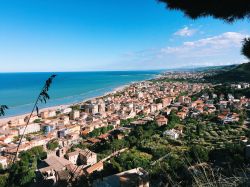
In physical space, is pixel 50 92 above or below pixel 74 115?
above

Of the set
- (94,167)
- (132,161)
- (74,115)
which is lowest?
(74,115)

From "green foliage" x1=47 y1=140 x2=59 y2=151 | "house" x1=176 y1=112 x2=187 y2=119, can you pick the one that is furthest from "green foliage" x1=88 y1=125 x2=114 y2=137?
"house" x1=176 y1=112 x2=187 y2=119

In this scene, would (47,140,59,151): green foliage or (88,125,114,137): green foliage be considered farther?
(88,125,114,137): green foliage

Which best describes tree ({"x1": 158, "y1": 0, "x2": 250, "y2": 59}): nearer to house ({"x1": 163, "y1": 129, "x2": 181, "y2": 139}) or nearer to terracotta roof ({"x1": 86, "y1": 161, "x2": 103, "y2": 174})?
terracotta roof ({"x1": 86, "y1": 161, "x2": 103, "y2": 174})

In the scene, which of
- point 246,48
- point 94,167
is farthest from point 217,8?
point 94,167

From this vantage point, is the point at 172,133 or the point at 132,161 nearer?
the point at 132,161

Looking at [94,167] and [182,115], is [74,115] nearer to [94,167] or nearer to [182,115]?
[182,115]

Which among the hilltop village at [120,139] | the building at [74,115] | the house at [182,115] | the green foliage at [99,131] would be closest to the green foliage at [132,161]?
the hilltop village at [120,139]

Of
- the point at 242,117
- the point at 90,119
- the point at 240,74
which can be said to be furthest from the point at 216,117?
the point at 240,74

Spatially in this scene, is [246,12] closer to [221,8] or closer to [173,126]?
[221,8]
